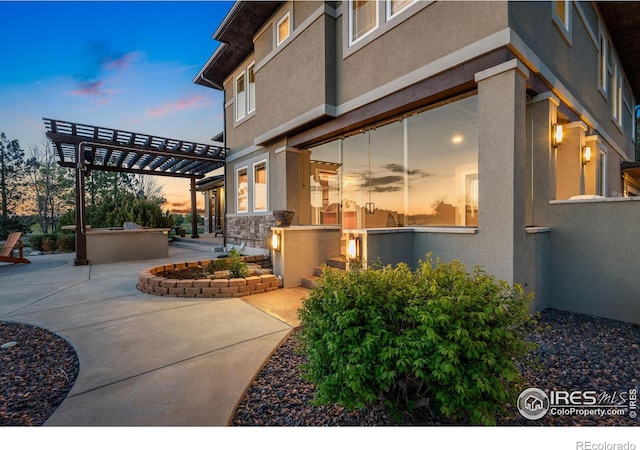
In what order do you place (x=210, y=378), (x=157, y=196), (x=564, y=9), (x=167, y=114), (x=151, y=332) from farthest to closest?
(x=157, y=196) → (x=167, y=114) → (x=564, y=9) → (x=151, y=332) → (x=210, y=378)

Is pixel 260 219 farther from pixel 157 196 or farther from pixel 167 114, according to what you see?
pixel 157 196

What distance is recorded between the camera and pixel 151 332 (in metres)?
3.74

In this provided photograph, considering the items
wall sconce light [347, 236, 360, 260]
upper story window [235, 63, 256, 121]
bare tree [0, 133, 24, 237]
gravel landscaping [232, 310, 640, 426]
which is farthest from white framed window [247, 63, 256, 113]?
bare tree [0, 133, 24, 237]

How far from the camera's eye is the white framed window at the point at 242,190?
10.2 m

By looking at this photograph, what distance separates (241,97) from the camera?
10547mm

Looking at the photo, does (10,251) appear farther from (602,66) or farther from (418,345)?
(602,66)

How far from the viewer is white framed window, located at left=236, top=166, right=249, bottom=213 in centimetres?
1018

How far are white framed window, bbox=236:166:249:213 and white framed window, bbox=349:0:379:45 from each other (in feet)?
18.1

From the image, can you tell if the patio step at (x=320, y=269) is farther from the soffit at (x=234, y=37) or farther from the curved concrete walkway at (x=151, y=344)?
the soffit at (x=234, y=37)

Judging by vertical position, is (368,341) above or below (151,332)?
above

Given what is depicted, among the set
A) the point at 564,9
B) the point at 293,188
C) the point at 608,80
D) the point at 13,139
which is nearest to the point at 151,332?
the point at 293,188

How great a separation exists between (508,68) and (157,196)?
2793 centimetres

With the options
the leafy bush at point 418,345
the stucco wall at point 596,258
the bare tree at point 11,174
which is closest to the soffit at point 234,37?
the stucco wall at point 596,258
